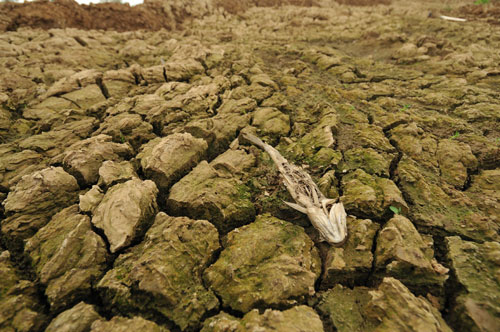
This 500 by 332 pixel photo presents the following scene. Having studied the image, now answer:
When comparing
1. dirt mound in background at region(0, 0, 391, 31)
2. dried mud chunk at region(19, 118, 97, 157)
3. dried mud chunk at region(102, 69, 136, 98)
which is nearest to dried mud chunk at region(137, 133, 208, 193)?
dried mud chunk at region(19, 118, 97, 157)

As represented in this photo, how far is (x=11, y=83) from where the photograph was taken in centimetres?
789

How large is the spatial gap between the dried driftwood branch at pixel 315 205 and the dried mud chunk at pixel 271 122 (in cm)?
150

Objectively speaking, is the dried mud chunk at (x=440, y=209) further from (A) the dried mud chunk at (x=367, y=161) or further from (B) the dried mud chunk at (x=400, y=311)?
(B) the dried mud chunk at (x=400, y=311)

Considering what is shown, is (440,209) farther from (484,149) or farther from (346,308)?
(346,308)

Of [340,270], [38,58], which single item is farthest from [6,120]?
[340,270]

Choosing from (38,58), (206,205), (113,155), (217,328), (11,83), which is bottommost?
(217,328)

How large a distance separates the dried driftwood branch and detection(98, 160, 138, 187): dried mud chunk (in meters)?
3.46

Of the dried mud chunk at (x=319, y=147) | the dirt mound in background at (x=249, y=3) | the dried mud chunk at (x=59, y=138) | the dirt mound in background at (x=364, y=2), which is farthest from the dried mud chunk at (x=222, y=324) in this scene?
the dirt mound in background at (x=364, y=2)

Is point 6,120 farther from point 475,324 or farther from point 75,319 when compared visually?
point 475,324

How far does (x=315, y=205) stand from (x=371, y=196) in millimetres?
1090

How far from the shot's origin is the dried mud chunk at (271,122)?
623cm

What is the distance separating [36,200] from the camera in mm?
4074

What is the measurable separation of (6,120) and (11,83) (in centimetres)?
264

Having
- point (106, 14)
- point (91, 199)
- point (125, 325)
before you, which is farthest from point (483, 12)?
point (106, 14)
